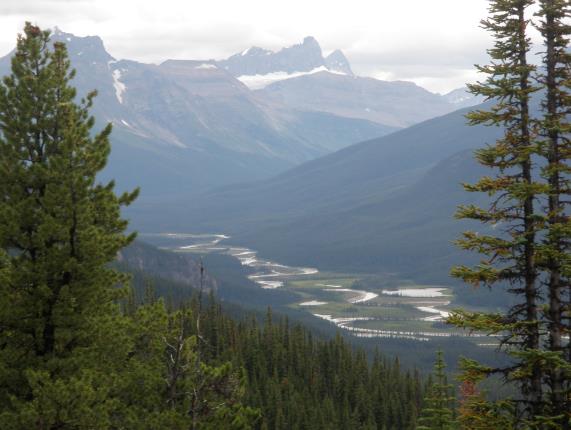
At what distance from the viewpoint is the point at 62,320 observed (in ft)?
85.1

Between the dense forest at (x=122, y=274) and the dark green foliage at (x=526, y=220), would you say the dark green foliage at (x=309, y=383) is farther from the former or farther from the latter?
the dark green foliage at (x=526, y=220)

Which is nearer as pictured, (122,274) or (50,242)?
(50,242)

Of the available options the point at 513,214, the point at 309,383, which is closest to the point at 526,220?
the point at 513,214

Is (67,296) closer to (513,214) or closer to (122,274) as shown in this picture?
(122,274)

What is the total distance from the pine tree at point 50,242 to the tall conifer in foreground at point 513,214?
12995 mm

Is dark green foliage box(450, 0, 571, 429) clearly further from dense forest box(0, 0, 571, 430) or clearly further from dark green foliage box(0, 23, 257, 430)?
dark green foliage box(0, 23, 257, 430)

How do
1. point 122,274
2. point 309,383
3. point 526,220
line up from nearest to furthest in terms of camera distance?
point 526,220 < point 122,274 < point 309,383

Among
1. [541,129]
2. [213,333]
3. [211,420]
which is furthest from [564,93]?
[213,333]

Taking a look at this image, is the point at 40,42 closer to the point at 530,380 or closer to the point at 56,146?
the point at 56,146

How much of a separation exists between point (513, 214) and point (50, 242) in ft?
54.5

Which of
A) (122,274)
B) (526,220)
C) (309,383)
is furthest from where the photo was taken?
(309,383)

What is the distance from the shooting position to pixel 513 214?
2525 centimetres

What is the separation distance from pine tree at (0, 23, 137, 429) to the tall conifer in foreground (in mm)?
12995

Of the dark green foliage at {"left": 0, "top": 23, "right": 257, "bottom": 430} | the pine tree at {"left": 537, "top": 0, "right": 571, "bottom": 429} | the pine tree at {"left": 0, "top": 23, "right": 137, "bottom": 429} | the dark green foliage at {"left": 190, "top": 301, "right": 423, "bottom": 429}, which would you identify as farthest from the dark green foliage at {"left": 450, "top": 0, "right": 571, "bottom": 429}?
the dark green foliage at {"left": 190, "top": 301, "right": 423, "bottom": 429}
